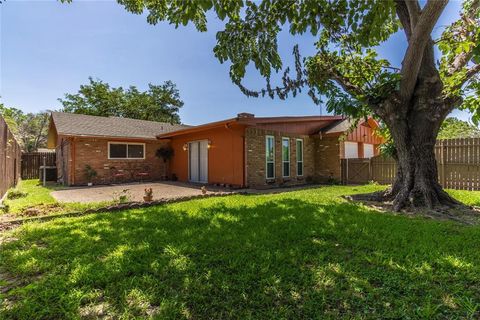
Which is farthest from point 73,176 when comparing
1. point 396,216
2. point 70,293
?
point 396,216

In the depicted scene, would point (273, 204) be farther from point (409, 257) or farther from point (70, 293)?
point (70, 293)

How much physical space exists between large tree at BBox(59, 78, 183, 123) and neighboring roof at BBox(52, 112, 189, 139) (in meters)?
12.2

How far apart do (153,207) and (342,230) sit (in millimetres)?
4434

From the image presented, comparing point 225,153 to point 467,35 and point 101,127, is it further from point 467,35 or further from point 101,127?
point 467,35

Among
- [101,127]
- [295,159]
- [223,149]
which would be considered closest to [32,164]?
[101,127]

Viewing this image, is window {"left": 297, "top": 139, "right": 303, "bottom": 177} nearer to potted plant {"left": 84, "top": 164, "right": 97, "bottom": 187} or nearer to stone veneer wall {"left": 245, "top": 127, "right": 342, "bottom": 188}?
stone veneer wall {"left": 245, "top": 127, "right": 342, "bottom": 188}

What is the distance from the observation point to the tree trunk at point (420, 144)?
580 centimetres

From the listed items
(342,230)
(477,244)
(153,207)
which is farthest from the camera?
(153,207)

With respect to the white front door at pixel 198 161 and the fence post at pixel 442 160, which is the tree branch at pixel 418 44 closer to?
the fence post at pixel 442 160

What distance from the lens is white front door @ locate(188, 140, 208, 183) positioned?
12.0m

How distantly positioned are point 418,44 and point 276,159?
7.01 meters

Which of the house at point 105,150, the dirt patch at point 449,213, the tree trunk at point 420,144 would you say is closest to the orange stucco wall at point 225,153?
the house at point 105,150

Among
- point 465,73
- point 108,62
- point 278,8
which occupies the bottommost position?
point 465,73

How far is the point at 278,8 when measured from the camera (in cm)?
518
